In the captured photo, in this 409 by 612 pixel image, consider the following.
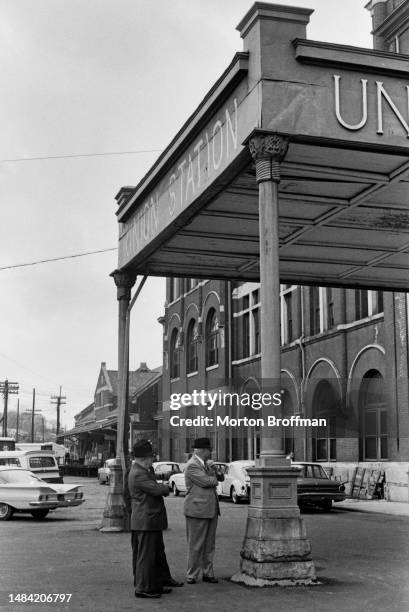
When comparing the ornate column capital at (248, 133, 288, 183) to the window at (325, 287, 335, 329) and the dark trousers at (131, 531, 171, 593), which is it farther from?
the window at (325, 287, 335, 329)

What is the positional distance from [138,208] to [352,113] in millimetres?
6047

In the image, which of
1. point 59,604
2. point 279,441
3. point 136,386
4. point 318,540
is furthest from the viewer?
point 136,386

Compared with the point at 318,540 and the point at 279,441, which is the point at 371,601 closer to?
the point at 279,441

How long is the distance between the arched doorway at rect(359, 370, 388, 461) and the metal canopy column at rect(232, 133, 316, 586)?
20.1 m

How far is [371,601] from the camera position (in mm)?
8570

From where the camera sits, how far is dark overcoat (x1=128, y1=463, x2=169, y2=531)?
8.94 meters

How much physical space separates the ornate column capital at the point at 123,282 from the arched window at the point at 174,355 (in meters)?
33.8

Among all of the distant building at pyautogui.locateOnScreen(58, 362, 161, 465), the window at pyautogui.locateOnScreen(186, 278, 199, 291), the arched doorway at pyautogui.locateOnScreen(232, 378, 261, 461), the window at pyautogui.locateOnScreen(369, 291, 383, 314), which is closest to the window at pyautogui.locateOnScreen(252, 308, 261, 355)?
the arched doorway at pyautogui.locateOnScreen(232, 378, 261, 461)

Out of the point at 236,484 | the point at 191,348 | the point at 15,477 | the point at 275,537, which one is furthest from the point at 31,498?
the point at 191,348

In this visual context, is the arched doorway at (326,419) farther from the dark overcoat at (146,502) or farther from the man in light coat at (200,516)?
the dark overcoat at (146,502)

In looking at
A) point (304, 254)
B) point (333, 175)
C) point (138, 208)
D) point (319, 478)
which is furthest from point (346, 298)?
point (333, 175)

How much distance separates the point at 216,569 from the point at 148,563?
2.22m

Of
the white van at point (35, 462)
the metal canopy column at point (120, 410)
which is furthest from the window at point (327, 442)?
the metal canopy column at point (120, 410)

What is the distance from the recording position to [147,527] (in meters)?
8.90
